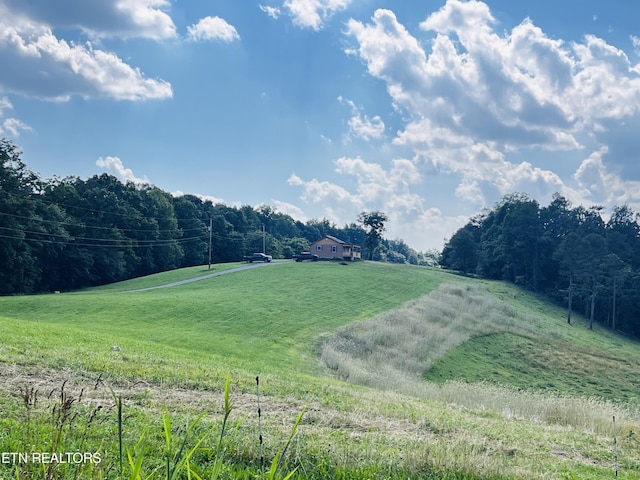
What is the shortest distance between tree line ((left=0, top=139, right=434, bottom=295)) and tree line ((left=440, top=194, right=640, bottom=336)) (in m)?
22.7

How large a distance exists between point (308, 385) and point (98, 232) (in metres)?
59.6

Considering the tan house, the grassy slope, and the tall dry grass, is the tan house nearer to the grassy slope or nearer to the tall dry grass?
the tall dry grass

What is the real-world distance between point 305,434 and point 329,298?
39.4 m

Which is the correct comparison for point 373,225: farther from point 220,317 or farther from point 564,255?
point 220,317

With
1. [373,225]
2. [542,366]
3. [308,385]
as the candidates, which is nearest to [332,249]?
[373,225]

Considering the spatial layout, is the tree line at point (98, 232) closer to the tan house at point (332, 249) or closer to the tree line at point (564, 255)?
the tan house at point (332, 249)

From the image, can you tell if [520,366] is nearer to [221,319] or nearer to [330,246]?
[221,319]

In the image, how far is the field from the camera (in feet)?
17.9

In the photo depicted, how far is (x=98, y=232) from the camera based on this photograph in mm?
64875

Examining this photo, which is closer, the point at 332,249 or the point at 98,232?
the point at 98,232

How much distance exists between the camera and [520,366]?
114ft

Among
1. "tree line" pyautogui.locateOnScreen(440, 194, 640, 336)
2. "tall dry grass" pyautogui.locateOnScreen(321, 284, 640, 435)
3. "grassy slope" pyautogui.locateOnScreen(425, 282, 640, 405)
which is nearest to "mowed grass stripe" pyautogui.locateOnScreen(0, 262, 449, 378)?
"tall dry grass" pyautogui.locateOnScreen(321, 284, 640, 435)

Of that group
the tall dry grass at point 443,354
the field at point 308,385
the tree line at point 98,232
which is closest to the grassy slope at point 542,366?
the field at point 308,385

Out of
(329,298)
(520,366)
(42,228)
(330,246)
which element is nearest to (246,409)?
(520,366)
